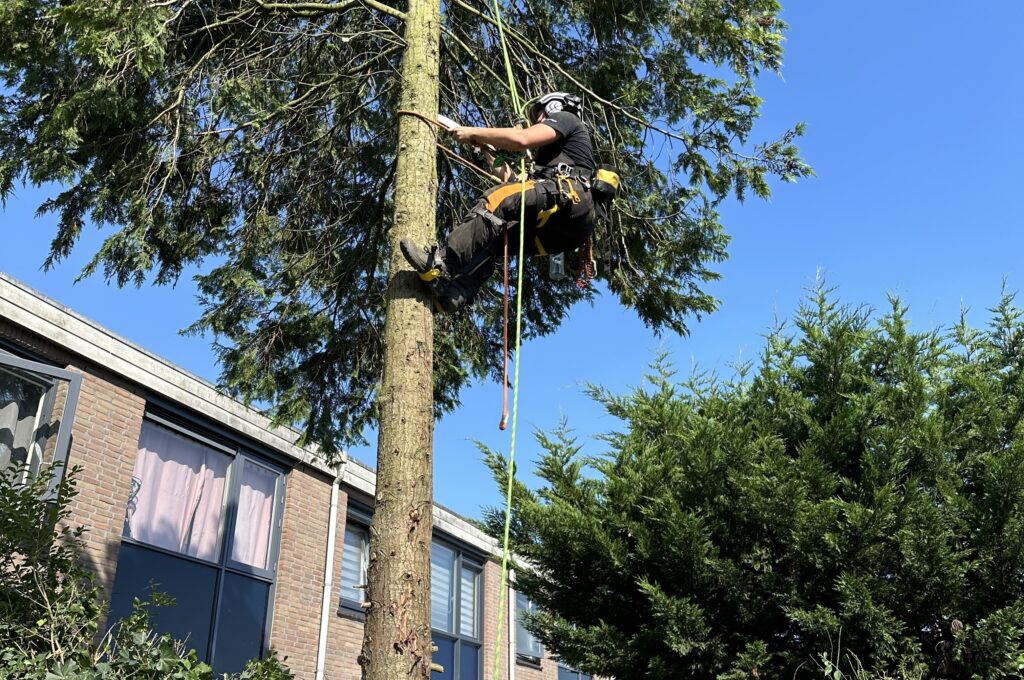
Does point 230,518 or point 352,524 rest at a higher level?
point 352,524

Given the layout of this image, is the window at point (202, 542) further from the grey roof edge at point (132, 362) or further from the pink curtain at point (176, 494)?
the grey roof edge at point (132, 362)

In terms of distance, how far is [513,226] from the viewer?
17.5 feet

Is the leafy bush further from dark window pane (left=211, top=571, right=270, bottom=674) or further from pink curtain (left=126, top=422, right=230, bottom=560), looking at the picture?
dark window pane (left=211, top=571, right=270, bottom=674)

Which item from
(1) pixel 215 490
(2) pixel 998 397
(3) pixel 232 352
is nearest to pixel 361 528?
(1) pixel 215 490

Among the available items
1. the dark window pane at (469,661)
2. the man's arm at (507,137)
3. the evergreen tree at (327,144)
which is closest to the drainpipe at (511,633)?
the dark window pane at (469,661)

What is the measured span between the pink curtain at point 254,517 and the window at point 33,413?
365cm

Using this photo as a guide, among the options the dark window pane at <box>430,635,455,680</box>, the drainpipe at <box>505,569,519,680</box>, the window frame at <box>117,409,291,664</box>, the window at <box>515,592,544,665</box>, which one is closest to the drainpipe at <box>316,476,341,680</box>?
the window frame at <box>117,409,291,664</box>

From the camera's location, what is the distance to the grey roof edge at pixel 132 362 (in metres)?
8.56

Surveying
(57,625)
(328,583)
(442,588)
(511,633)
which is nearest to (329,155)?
(57,625)

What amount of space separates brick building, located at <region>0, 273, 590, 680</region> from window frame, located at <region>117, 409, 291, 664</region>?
2 centimetres

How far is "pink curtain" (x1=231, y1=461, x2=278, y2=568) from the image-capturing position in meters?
11.5

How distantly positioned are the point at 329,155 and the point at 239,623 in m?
6.28

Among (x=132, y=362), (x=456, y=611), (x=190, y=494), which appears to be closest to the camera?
(x=132, y=362)

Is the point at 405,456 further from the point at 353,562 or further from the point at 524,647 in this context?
the point at 524,647
